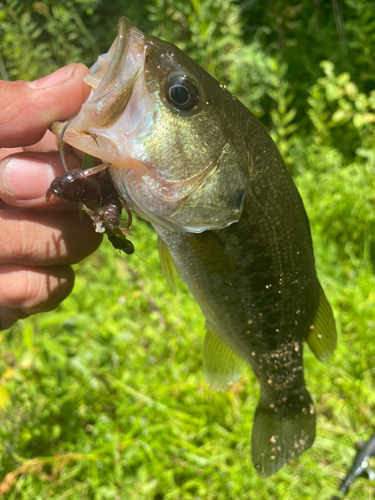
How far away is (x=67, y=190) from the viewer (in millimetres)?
947

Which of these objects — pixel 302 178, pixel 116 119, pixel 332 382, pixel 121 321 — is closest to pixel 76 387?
pixel 121 321

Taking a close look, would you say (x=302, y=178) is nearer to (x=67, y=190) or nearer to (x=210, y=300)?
(x=210, y=300)

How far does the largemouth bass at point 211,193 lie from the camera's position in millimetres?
936

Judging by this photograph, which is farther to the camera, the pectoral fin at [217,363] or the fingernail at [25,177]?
the pectoral fin at [217,363]

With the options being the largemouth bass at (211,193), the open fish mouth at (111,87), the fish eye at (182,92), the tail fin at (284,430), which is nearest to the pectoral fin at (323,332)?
the largemouth bass at (211,193)

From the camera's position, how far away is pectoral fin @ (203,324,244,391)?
144 centimetres

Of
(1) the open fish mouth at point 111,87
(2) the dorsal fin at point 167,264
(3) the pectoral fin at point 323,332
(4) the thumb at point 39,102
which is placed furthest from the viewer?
(3) the pectoral fin at point 323,332

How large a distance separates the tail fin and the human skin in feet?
3.08

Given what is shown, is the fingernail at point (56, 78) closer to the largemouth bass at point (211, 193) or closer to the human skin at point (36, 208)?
the human skin at point (36, 208)

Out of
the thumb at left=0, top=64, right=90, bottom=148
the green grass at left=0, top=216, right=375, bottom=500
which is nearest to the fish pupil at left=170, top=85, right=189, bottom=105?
the thumb at left=0, top=64, right=90, bottom=148

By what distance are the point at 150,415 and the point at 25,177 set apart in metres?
1.51

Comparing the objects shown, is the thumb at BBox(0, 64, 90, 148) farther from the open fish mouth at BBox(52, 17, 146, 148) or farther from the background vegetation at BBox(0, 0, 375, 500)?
the background vegetation at BBox(0, 0, 375, 500)

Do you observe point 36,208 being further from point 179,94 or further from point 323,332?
point 323,332

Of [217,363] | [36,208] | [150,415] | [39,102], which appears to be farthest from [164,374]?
[39,102]
